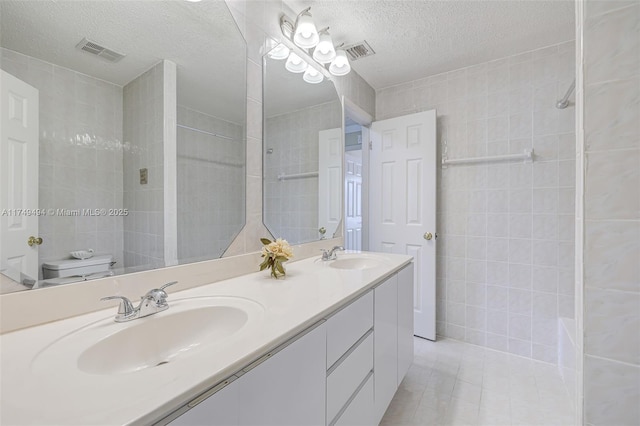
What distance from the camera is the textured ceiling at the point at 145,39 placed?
0.75m

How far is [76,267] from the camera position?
31.9 inches

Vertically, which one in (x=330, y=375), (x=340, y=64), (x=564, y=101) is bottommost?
(x=330, y=375)

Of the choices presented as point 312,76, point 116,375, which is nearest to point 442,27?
point 312,76

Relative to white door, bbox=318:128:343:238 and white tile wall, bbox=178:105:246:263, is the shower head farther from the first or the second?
white tile wall, bbox=178:105:246:263

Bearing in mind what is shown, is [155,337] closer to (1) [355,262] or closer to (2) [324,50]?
(1) [355,262]

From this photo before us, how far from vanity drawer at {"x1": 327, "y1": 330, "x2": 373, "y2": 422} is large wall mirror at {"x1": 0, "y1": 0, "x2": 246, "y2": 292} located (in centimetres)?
69

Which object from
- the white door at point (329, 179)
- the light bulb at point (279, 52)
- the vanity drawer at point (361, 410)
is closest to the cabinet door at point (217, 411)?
the vanity drawer at point (361, 410)

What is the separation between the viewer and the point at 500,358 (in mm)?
2166

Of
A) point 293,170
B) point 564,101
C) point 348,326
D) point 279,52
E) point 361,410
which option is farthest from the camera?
point 564,101

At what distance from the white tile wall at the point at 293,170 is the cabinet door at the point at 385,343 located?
24.5 inches

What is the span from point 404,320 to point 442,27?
6.30 feet
